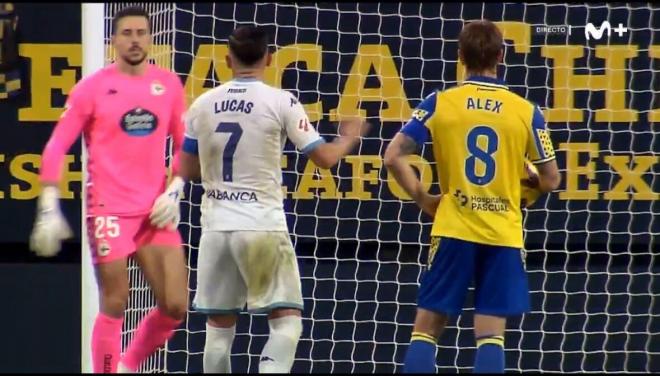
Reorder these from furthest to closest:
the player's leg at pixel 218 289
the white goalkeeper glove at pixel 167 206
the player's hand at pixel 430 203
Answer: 1. the white goalkeeper glove at pixel 167 206
2. the player's leg at pixel 218 289
3. the player's hand at pixel 430 203

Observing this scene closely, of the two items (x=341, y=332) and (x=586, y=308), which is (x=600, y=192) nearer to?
(x=586, y=308)

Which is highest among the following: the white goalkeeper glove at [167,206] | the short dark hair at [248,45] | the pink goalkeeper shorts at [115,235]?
the short dark hair at [248,45]

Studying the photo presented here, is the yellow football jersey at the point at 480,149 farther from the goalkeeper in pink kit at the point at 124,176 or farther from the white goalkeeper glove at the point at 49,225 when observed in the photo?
the white goalkeeper glove at the point at 49,225

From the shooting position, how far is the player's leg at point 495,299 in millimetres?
5957

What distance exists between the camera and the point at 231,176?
6.22 meters

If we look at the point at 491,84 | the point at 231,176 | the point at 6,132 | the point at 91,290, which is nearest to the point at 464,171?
the point at 491,84

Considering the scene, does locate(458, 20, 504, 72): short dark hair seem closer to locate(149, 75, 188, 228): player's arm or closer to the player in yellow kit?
the player in yellow kit

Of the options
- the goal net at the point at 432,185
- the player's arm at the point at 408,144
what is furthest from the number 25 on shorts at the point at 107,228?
the goal net at the point at 432,185

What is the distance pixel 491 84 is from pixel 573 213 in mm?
2965

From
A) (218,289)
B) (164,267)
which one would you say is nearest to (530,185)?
(218,289)

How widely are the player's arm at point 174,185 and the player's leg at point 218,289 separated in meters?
0.21

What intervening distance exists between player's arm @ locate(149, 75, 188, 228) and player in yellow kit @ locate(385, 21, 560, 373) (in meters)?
0.99

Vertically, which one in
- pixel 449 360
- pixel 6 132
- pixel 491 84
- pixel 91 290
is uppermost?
pixel 491 84

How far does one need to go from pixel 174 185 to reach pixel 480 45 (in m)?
1.48
